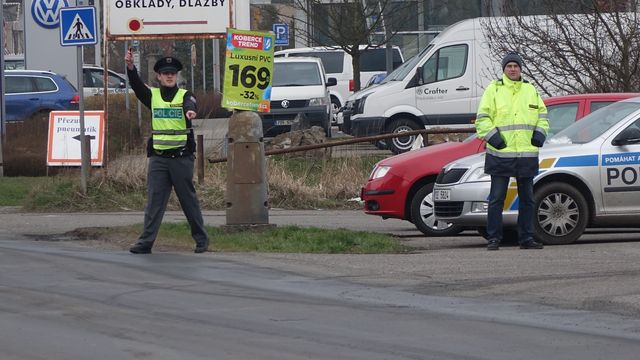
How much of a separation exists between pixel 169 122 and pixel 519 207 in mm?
3521

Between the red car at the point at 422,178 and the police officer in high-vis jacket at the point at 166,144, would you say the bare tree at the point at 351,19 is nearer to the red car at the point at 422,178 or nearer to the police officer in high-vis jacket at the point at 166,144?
the red car at the point at 422,178

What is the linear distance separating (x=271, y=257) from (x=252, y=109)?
2209 millimetres

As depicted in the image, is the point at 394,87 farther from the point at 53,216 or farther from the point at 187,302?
the point at 187,302

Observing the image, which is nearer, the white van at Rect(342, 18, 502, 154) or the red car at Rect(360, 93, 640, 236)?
the red car at Rect(360, 93, 640, 236)

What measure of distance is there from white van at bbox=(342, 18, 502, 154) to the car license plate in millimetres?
11305

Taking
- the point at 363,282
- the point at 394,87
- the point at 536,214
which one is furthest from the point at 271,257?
the point at 394,87

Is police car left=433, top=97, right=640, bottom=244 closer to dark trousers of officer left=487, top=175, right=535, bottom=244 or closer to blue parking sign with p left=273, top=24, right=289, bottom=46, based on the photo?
dark trousers of officer left=487, top=175, right=535, bottom=244

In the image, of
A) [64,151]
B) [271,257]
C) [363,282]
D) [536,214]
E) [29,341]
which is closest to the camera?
[29,341]

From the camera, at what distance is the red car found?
49.4 ft

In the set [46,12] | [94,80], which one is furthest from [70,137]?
[94,80]

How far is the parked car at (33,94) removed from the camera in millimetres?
30672

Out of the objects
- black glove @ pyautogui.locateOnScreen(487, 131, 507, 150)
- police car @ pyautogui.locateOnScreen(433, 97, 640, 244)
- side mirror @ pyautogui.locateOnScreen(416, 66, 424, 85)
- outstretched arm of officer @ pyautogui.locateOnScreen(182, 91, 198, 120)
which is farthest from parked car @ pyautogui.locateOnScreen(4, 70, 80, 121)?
black glove @ pyautogui.locateOnScreen(487, 131, 507, 150)

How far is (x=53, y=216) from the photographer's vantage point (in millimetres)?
17719

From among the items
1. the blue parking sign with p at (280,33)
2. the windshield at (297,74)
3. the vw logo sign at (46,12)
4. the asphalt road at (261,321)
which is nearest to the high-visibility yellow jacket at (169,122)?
the asphalt road at (261,321)
